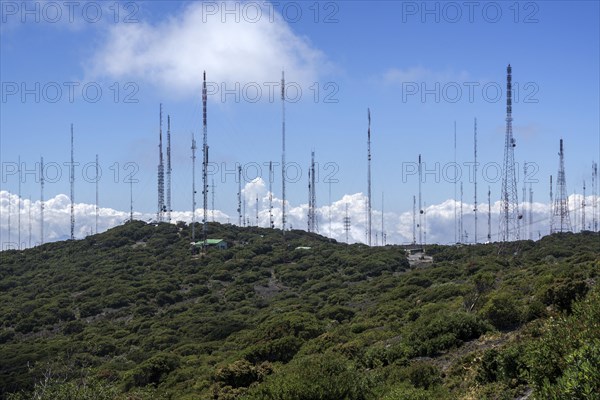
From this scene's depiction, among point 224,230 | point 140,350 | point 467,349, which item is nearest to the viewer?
point 467,349

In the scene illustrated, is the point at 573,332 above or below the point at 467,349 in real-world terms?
above

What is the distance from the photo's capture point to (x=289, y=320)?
37.4 m

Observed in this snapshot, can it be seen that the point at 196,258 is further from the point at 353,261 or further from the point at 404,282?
the point at 404,282

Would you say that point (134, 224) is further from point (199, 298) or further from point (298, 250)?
point (199, 298)

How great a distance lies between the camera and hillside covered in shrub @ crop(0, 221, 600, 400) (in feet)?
57.6

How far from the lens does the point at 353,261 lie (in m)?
80.6

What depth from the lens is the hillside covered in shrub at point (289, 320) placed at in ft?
57.6

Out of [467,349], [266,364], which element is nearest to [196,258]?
[266,364]

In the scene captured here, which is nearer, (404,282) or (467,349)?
(467,349)

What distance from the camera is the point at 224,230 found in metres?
112

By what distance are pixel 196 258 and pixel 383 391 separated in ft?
237

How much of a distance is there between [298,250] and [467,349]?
6938cm

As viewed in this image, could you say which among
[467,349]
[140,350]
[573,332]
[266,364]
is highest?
[573,332]

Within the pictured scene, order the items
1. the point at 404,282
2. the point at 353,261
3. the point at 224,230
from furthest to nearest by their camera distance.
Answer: the point at 224,230 < the point at 353,261 < the point at 404,282
